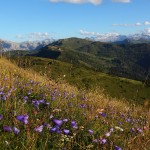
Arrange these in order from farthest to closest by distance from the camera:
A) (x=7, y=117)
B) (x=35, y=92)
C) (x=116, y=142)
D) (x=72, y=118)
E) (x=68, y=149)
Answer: (x=35, y=92) < (x=72, y=118) < (x=116, y=142) < (x=7, y=117) < (x=68, y=149)

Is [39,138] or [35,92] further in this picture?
[35,92]

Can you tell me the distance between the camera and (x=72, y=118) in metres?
5.11

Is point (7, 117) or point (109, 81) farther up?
point (7, 117)

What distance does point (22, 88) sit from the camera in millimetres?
7219

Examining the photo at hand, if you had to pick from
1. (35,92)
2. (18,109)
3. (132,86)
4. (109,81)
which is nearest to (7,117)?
(18,109)

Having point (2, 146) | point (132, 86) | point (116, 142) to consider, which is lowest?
point (132, 86)

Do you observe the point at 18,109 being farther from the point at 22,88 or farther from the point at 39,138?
the point at 22,88

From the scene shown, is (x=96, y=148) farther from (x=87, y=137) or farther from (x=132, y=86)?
(x=132, y=86)

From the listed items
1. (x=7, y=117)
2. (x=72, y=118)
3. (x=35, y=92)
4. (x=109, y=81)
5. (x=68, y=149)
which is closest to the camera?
(x=68, y=149)

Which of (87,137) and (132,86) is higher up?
(87,137)

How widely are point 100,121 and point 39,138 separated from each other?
166 cm

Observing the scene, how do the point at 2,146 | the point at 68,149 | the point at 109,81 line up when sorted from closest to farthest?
the point at 2,146, the point at 68,149, the point at 109,81

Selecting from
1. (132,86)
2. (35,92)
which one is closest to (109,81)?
(132,86)

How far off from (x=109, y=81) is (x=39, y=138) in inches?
4363
